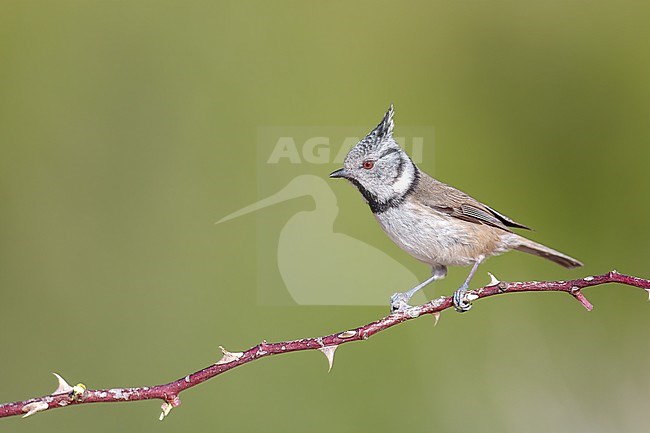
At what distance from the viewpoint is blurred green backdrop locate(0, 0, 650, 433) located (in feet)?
19.8

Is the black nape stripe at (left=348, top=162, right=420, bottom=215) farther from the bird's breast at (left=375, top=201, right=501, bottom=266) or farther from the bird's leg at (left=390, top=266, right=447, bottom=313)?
the bird's leg at (left=390, top=266, right=447, bottom=313)

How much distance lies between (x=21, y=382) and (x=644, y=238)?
4881 mm

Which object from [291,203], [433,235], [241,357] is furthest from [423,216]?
[291,203]

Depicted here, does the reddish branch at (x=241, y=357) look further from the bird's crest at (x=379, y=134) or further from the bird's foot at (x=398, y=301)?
the bird's crest at (x=379, y=134)

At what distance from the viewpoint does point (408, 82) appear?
6.64 m

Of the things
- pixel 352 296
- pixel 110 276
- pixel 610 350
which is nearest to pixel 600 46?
pixel 610 350

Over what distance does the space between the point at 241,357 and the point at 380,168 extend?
1.25 m

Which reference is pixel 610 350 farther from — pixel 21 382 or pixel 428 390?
pixel 21 382

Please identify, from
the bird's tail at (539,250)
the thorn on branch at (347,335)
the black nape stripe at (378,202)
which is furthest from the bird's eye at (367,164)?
the thorn on branch at (347,335)

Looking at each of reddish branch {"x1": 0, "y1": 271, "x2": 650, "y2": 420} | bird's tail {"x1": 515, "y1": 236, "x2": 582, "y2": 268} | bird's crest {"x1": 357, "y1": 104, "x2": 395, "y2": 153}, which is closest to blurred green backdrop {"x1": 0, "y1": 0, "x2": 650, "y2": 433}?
bird's tail {"x1": 515, "y1": 236, "x2": 582, "y2": 268}

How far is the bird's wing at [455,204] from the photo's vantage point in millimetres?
3443

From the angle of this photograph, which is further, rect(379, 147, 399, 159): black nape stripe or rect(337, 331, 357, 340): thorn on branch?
rect(379, 147, 399, 159): black nape stripe

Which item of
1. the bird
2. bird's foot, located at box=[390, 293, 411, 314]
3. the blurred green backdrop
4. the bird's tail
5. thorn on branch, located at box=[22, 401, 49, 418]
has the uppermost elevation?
the blurred green backdrop

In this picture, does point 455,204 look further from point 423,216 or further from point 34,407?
point 34,407
